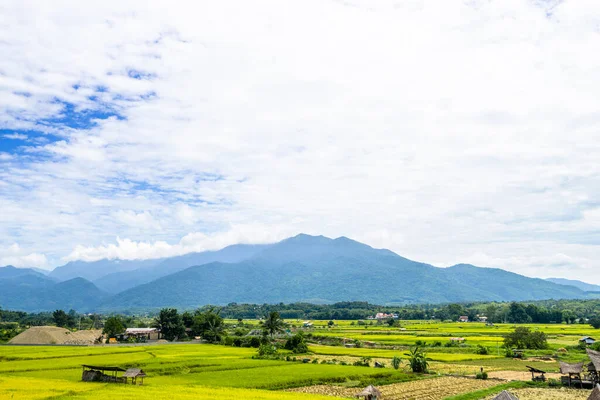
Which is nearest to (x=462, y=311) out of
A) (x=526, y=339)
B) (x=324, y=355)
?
(x=526, y=339)

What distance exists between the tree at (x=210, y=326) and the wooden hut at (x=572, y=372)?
49.9 meters

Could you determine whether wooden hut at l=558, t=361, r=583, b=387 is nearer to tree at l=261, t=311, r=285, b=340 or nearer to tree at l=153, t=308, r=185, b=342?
tree at l=261, t=311, r=285, b=340

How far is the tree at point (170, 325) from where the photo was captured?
75.8 meters

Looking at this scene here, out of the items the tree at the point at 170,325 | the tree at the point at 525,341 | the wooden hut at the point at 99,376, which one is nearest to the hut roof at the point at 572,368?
the tree at the point at 525,341

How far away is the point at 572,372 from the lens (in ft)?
114

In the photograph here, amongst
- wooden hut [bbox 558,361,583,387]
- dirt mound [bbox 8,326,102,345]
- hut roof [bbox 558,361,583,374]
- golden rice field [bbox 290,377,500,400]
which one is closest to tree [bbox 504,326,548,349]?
wooden hut [bbox 558,361,583,387]

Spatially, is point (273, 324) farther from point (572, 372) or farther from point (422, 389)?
point (572, 372)

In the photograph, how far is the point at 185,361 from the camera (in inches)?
1719

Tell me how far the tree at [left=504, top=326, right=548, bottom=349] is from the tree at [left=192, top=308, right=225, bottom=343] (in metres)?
A: 40.6

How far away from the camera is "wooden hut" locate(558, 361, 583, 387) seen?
3453cm

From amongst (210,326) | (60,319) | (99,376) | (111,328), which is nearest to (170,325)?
(210,326)

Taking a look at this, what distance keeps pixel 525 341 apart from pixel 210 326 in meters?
43.8

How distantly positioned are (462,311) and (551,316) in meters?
36.3

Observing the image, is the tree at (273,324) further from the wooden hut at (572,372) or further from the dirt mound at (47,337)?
the wooden hut at (572,372)
